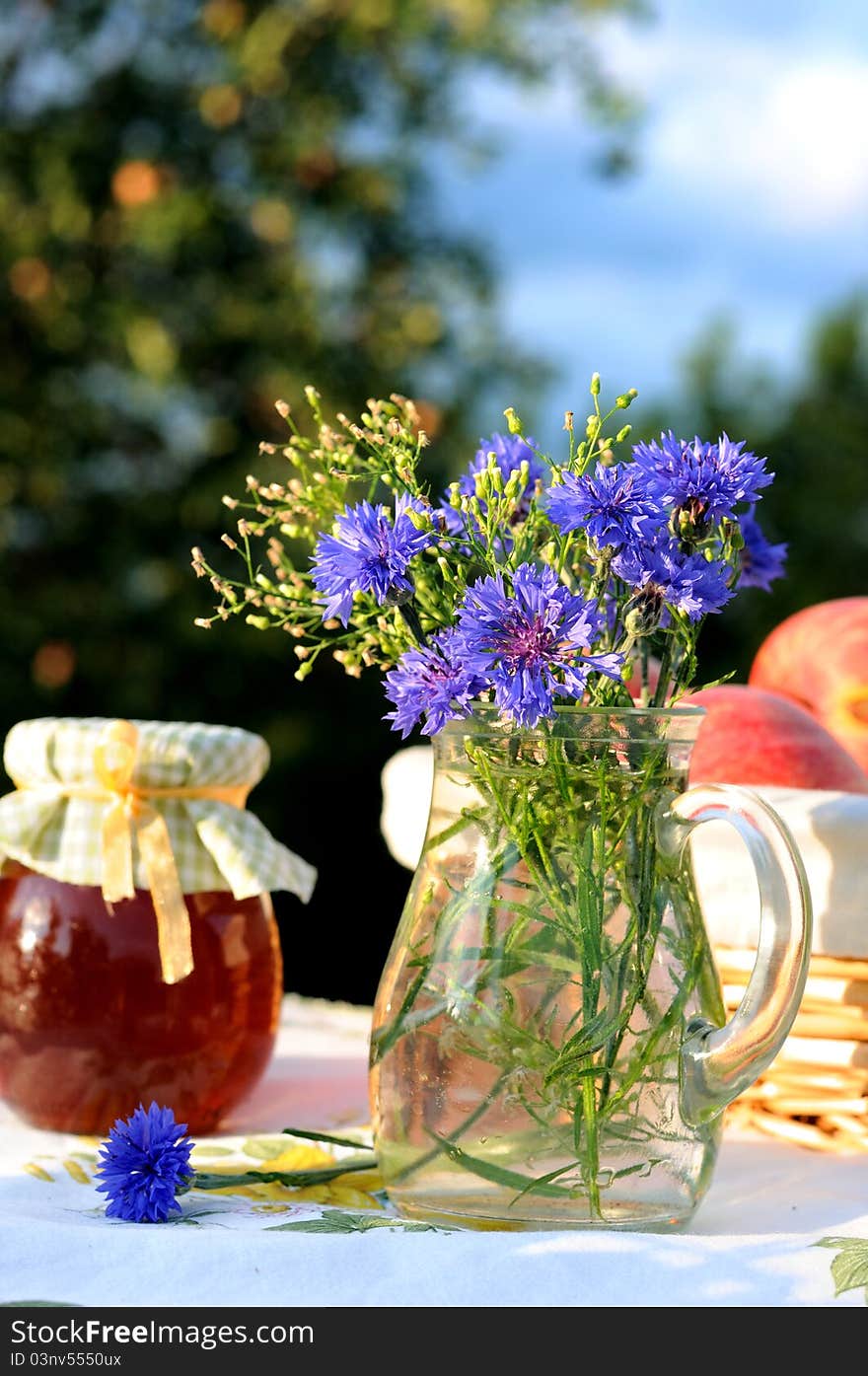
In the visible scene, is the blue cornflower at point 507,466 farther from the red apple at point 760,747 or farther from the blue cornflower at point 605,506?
the red apple at point 760,747

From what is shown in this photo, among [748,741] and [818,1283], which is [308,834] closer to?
[748,741]

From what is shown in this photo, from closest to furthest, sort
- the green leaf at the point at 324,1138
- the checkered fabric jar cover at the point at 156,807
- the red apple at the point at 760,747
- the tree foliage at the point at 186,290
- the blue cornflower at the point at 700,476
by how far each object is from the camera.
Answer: the blue cornflower at the point at 700,476 → the green leaf at the point at 324,1138 → the checkered fabric jar cover at the point at 156,807 → the red apple at the point at 760,747 → the tree foliage at the point at 186,290

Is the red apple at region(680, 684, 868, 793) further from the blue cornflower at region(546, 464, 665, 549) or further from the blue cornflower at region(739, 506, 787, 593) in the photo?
the blue cornflower at region(546, 464, 665, 549)

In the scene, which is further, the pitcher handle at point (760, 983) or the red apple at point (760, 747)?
the red apple at point (760, 747)

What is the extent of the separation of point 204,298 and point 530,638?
2864 mm

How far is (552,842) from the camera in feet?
2.28

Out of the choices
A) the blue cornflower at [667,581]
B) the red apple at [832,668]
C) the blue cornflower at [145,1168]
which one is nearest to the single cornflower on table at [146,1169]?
the blue cornflower at [145,1168]

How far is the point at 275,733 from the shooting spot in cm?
336

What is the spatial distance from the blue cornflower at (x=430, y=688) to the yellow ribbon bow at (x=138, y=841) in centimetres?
26

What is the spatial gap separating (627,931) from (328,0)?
2.99m

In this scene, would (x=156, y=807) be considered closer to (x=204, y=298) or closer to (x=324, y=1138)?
(x=324, y=1138)

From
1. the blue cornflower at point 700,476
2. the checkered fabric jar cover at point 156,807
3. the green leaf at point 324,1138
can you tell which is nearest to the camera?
the blue cornflower at point 700,476

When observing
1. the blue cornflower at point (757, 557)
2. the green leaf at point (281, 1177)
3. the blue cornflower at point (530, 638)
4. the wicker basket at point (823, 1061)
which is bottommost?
the green leaf at point (281, 1177)

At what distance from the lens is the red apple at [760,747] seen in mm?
1045
